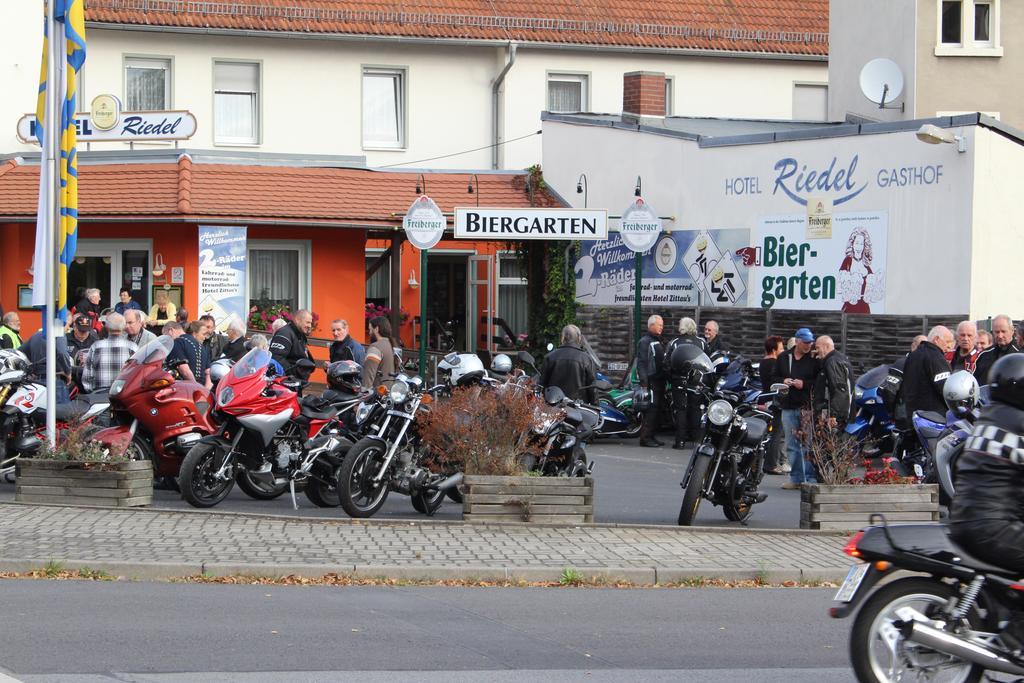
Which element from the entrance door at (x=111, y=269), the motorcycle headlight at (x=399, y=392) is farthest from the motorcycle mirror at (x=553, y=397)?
the entrance door at (x=111, y=269)

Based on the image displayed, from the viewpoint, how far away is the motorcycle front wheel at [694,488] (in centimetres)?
1162

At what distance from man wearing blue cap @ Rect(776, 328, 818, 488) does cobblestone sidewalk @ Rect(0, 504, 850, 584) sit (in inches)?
156

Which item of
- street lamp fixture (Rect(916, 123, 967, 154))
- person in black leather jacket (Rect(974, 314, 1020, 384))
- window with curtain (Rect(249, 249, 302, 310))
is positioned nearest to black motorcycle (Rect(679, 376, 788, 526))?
person in black leather jacket (Rect(974, 314, 1020, 384))

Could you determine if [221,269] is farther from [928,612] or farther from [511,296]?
[928,612]

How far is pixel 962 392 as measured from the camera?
1177 centimetres

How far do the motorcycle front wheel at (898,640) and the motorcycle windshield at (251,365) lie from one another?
7.45 metres

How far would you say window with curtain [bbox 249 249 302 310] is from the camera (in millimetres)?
25031

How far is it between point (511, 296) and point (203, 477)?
68.7ft

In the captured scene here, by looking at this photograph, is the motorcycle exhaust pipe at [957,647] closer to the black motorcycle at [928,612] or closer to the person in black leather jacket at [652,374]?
the black motorcycle at [928,612]

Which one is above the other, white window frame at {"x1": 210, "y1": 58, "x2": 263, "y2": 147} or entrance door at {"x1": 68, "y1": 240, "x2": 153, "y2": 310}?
white window frame at {"x1": 210, "y1": 58, "x2": 263, "y2": 147}

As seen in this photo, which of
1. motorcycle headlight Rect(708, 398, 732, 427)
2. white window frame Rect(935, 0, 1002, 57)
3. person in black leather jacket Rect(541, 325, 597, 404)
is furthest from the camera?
white window frame Rect(935, 0, 1002, 57)

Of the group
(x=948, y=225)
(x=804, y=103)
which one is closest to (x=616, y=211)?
(x=948, y=225)

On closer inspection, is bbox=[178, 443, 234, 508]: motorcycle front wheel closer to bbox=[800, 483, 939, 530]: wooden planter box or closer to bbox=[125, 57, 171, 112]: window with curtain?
bbox=[800, 483, 939, 530]: wooden planter box

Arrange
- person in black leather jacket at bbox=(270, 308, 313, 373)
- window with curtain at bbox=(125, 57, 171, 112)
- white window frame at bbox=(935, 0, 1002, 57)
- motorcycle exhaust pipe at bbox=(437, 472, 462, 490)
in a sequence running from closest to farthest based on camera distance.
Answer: motorcycle exhaust pipe at bbox=(437, 472, 462, 490), person in black leather jacket at bbox=(270, 308, 313, 373), white window frame at bbox=(935, 0, 1002, 57), window with curtain at bbox=(125, 57, 171, 112)
